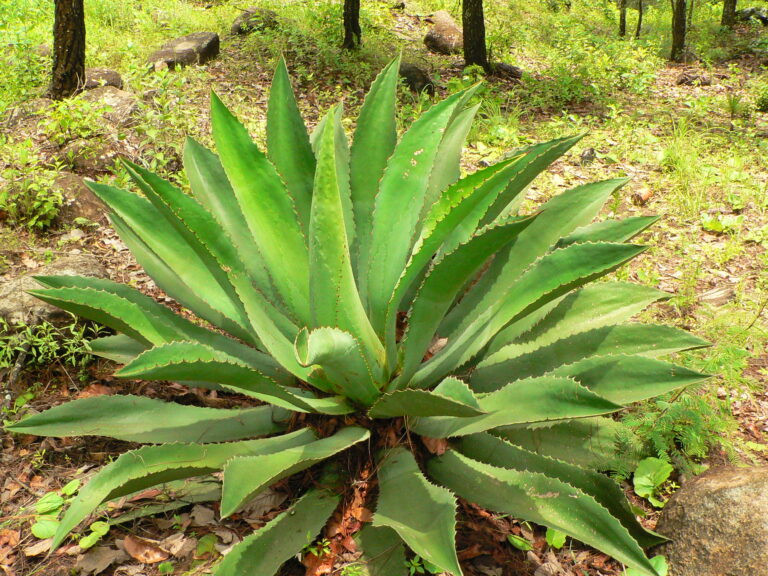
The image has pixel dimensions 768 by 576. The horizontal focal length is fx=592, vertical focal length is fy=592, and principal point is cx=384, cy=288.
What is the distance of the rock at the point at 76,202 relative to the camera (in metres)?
3.25

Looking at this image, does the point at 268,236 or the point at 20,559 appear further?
the point at 268,236

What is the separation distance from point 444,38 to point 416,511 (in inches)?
323

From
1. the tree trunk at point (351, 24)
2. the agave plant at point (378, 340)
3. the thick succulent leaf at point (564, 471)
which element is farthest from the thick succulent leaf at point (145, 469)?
the tree trunk at point (351, 24)

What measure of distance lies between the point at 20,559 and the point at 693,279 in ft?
10.5

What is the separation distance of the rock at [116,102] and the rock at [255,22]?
3553mm

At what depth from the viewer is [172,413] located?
194 cm

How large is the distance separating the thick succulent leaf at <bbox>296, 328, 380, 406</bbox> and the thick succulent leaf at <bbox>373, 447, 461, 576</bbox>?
23 cm

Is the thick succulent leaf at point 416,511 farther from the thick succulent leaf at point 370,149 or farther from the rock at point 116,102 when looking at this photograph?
the rock at point 116,102

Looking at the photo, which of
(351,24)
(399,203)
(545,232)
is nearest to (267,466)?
(399,203)

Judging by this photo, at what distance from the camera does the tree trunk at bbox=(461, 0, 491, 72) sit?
6.77 metres

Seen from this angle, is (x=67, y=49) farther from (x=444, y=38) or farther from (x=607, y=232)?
(x=444, y=38)

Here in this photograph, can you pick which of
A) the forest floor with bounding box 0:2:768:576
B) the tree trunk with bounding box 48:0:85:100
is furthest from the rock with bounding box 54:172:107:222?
the tree trunk with bounding box 48:0:85:100

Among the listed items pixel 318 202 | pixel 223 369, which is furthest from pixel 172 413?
pixel 318 202

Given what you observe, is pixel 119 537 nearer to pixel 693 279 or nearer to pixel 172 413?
pixel 172 413
